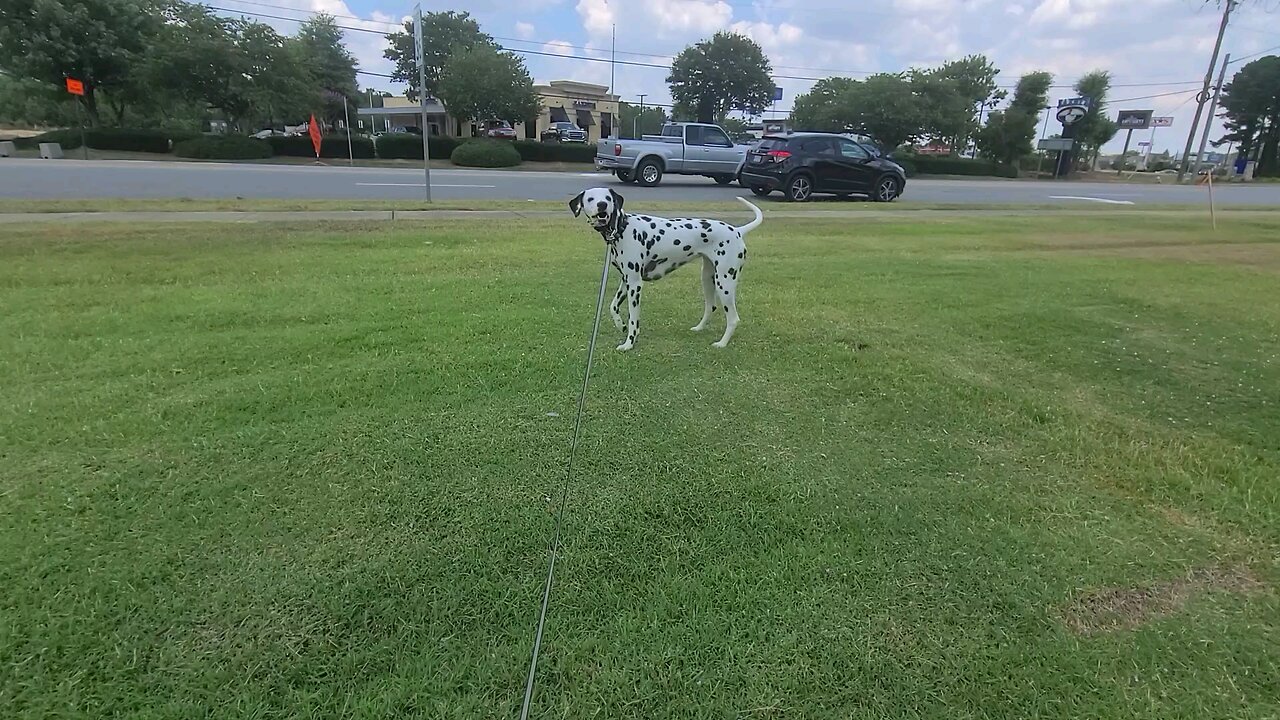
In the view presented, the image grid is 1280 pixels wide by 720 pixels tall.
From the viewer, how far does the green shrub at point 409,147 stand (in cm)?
2964

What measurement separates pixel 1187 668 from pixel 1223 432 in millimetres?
2266

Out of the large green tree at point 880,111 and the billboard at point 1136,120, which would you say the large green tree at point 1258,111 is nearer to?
the billboard at point 1136,120

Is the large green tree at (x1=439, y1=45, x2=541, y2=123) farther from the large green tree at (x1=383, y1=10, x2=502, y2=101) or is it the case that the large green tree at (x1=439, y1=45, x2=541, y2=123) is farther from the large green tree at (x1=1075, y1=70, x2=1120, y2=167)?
the large green tree at (x1=1075, y1=70, x2=1120, y2=167)

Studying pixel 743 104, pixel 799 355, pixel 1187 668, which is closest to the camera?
pixel 1187 668

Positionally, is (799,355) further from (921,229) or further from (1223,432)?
(921,229)

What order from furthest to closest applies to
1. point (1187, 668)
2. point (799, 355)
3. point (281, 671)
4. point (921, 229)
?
point (921, 229), point (799, 355), point (1187, 668), point (281, 671)

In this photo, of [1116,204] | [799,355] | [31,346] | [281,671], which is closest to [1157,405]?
[799,355]

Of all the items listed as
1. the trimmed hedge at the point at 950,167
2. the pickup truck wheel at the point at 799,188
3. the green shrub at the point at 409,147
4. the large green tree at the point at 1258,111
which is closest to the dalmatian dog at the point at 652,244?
the pickup truck wheel at the point at 799,188

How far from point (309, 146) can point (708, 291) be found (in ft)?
96.5

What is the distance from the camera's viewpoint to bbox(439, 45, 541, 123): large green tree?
113 feet

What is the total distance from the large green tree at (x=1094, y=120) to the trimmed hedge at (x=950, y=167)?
940 cm

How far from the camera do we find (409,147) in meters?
29.9

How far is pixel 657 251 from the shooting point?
13.8 ft

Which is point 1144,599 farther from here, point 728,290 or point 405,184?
point 405,184
